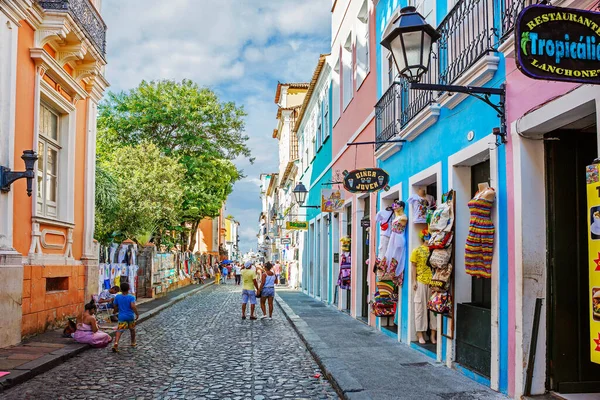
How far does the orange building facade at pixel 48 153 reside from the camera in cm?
1009

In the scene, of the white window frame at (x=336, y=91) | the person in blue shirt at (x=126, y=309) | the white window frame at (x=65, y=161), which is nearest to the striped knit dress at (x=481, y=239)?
the person in blue shirt at (x=126, y=309)

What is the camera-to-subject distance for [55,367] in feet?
29.2

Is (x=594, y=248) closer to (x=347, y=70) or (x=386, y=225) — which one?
(x=386, y=225)

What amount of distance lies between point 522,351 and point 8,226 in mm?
8162

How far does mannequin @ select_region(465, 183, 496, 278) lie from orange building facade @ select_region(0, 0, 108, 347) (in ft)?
23.3

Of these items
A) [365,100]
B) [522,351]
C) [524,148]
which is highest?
[365,100]

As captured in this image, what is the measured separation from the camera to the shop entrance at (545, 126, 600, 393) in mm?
5812

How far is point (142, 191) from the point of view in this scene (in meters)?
26.8

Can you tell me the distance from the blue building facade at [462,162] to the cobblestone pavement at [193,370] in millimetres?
1782

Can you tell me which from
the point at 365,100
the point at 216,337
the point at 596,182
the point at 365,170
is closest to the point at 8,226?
the point at 216,337

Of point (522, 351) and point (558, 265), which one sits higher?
point (558, 265)

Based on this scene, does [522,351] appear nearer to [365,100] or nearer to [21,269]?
[21,269]

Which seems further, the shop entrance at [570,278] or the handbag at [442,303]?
the handbag at [442,303]

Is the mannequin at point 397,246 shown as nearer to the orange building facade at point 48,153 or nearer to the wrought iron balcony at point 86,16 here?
the orange building facade at point 48,153
